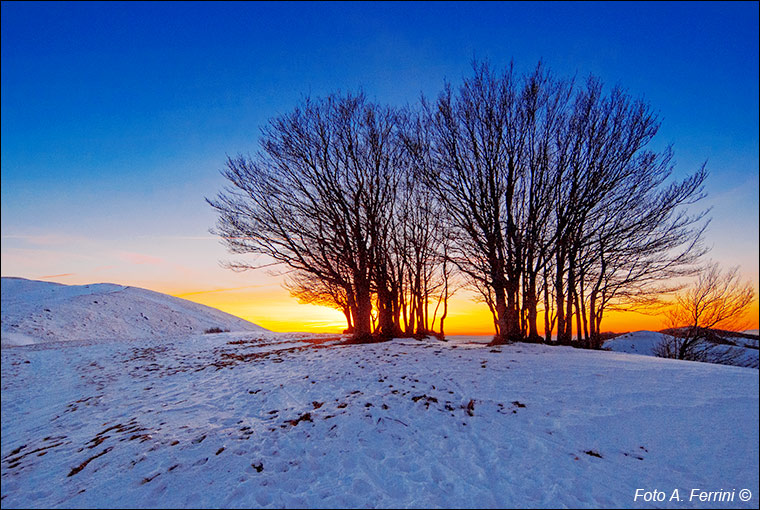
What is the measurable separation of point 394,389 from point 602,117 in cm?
1459

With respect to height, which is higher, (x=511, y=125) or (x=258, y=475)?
(x=511, y=125)

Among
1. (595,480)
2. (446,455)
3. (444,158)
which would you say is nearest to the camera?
(595,480)

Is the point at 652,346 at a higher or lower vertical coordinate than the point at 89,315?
lower

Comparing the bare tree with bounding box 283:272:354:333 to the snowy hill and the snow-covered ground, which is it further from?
the snow-covered ground

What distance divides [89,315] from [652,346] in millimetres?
44051

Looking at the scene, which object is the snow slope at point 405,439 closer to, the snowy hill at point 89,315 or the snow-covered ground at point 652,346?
the snow-covered ground at point 652,346

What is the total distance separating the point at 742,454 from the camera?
460 cm

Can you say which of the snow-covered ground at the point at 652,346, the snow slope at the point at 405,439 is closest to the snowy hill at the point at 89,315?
the snow slope at the point at 405,439

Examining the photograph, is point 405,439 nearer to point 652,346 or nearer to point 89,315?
point 652,346

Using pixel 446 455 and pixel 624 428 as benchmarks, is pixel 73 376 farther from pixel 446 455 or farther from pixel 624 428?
pixel 624 428

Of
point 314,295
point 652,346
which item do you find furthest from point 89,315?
point 652,346

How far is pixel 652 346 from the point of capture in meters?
20.1

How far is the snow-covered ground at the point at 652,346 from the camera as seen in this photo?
17531mm

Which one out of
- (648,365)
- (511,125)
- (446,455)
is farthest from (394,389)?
(511,125)
